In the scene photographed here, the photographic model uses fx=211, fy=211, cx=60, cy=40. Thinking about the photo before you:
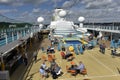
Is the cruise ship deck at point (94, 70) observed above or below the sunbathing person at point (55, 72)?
below

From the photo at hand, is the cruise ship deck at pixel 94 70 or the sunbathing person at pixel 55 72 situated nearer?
the sunbathing person at pixel 55 72

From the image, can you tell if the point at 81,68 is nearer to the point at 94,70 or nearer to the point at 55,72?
the point at 55,72

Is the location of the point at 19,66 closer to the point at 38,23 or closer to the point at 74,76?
the point at 74,76

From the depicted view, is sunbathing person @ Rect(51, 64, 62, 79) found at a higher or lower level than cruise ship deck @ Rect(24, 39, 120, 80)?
higher

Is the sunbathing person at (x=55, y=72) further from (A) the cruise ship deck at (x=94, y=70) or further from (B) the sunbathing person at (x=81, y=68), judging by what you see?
(B) the sunbathing person at (x=81, y=68)

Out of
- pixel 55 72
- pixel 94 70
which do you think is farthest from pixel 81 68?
pixel 94 70

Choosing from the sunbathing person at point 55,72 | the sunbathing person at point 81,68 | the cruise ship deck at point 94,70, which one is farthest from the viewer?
the sunbathing person at point 81,68

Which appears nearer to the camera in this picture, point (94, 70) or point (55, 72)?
point (55, 72)

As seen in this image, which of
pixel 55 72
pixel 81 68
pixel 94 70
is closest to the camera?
pixel 55 72

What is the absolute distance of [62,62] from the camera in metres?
18.6

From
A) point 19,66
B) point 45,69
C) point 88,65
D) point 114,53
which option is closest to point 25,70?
point 19,66

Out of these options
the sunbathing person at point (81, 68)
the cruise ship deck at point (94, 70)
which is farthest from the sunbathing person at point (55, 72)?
the sunbathing person at point (81, 68)

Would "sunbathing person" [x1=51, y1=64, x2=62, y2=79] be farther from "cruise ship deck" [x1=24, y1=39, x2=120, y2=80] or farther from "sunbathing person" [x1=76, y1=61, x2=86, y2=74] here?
"sunbathing person" [x1=76, y1=61, x2=86, y2=74]

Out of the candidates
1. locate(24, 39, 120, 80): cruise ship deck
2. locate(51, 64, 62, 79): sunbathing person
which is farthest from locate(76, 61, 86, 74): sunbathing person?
locate(51, 64, 62, 79): sunbathing person
